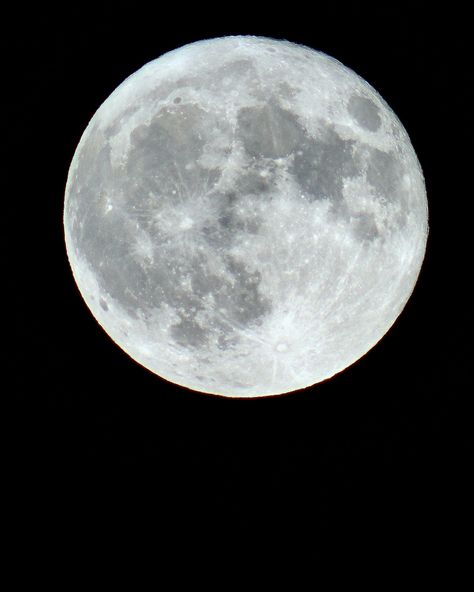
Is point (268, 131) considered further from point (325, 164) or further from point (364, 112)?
point (364, 112)

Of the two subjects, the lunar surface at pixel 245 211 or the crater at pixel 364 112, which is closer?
the lunar surface at pixel 245 211

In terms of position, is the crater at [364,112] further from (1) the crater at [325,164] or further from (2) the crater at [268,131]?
(2) the crater at [268,131]

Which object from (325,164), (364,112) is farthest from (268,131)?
(364,112)

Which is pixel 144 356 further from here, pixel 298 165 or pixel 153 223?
pixel 298 165

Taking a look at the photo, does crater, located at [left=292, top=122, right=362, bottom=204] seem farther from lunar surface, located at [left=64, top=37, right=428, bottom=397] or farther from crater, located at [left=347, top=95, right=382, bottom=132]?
crater, located at [left=347, top=95, right=382, bottom=132]

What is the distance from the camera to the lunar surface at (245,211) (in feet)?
14.2

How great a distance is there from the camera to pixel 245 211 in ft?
14.1

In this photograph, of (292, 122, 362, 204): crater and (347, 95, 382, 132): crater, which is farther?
(347, 95, 382, 132): crater

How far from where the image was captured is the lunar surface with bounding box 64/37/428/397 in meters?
4.34

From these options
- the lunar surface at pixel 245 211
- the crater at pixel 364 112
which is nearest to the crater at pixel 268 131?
the lunar surface at pixel 245 211

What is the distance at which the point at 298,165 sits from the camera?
4.36 metres

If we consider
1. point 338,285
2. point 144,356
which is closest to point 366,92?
point 338,285

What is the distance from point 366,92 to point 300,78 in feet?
1.73

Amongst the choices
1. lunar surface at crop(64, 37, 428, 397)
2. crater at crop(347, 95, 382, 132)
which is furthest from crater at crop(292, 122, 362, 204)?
crater at crop(347, 95, 382, 132)
